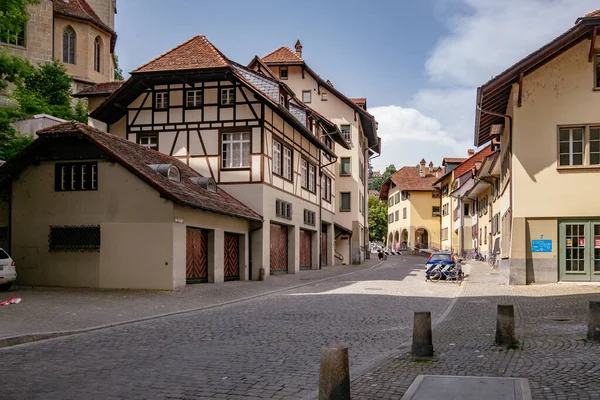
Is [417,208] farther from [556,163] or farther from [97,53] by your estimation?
[556,163]

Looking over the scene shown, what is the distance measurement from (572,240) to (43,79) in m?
40.2

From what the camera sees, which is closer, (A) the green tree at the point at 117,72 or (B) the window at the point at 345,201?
(B) the window at the point at 345,201

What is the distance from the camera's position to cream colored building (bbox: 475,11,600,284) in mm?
22625

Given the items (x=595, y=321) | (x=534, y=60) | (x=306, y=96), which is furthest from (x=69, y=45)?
(x=595, y=321)

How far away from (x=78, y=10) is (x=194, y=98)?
111 feet

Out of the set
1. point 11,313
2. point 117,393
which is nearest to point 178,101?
point 11,313

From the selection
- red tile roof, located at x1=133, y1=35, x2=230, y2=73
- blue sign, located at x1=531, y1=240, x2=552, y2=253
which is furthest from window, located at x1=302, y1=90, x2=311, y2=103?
blue sign, located at x1=531, y1=240, x2=552, y2=253

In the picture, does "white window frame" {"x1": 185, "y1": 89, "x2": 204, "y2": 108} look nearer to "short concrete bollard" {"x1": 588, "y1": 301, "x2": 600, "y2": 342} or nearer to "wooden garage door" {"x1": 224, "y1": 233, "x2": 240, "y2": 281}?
"wooden garage door" {"x1": 224, "y1": 233, "x2": 240, "y2": 281}

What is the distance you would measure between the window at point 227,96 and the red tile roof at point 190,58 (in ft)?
4.03

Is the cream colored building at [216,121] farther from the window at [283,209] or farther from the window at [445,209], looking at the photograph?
the window at [445,209]

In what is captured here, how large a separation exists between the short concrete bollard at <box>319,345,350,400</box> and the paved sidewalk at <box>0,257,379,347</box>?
6677 mm

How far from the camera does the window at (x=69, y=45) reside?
55.9 meters


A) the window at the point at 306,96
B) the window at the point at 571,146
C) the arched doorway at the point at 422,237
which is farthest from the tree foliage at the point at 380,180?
the window at the point at 571,146

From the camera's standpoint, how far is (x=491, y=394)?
666cm
